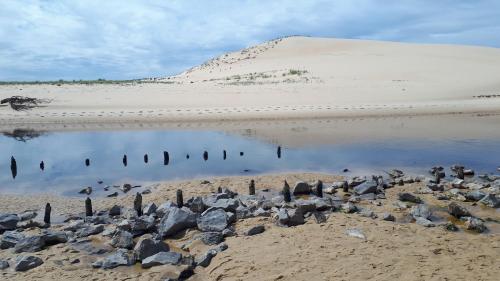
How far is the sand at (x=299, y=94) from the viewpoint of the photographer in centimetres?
2864

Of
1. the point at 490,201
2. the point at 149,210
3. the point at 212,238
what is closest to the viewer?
the point at 212,238

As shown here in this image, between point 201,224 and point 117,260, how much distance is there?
5.63 feet

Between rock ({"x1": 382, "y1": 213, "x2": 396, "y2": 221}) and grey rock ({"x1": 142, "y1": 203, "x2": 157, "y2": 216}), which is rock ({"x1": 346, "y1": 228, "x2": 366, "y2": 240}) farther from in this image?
grey rock ({"x1": 142, "y1": 203, "x2": 157, "y2": 216})

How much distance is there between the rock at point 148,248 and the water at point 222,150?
5.30m

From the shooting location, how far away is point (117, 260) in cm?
675

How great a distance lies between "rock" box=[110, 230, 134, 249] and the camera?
743 centimetres

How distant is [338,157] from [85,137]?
1408 cm

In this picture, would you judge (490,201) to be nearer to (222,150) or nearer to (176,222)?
(176,222)

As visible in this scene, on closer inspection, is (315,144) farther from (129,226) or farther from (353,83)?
(353,83)

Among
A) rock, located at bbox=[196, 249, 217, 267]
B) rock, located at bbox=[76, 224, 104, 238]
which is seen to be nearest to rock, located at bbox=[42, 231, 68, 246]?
rock, located at bbox=[76, 224, 104, 238]

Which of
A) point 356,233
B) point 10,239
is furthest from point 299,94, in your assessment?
point 10,239

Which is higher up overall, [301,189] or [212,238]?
[301,189]

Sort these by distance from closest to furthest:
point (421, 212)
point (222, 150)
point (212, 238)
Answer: point (212, 238) → point (421, 212) → point (222, 150)

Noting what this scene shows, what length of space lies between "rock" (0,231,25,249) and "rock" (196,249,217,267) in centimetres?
367
